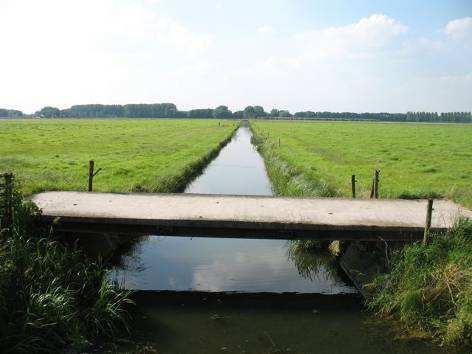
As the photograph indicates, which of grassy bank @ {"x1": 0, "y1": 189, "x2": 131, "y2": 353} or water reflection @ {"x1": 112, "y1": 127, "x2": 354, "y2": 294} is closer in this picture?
grassy bank @ {"x1": 0, "y1": 189, "x2": 131, "y2": 353}

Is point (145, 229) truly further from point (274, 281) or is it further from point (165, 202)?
point (274, 281)

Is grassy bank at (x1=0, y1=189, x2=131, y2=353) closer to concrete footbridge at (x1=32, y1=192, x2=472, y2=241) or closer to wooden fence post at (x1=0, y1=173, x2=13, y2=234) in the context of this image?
wooden fence post at (x1=0, y1=173, x2=13, y2=234)

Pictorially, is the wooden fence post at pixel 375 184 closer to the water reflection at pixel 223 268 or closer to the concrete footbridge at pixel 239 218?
the concrete footbridge at pixel 239 218

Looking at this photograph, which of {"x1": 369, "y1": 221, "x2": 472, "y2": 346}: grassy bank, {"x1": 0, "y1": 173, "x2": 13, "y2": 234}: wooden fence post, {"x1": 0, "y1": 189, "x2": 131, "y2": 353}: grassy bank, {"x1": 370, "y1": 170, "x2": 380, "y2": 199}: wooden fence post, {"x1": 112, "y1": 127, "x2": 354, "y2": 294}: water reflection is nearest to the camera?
{"x1": 0, "y1": 189, "x2": 131, "y2": 353}: grassy bank

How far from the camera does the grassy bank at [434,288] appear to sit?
950 cm

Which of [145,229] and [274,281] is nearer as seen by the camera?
[145,229]

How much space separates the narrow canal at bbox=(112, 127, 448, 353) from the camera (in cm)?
955

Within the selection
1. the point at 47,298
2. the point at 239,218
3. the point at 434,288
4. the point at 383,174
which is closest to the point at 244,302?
the point at 239,218

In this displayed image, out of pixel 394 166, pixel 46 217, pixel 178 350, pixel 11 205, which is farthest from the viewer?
pixel 394 166

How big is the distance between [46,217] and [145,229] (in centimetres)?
257

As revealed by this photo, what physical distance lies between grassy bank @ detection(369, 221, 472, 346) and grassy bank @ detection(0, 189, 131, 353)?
604cm

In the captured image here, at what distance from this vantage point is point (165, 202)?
1436 cm

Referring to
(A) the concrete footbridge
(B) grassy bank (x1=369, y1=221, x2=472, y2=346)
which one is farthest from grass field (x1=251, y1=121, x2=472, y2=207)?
(B) grassy bank (x1=369, y1=221, x2=472, y2=346)

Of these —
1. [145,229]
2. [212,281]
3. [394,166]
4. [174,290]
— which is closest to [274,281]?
[212,281]
